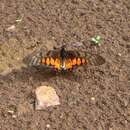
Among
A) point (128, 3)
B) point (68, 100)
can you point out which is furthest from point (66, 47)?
point (128, 3)

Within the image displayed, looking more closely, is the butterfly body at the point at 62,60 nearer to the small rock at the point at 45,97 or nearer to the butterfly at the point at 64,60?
the butterfly at the point at 64,60

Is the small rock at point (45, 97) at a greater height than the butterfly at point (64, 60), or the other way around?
the butterfly at point (64, 60)

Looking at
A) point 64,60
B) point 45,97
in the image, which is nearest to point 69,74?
point 64,60

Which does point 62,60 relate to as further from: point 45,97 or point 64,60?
point 45,97

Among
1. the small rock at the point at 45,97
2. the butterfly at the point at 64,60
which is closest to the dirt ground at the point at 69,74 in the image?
the small rock at the point at 45,97

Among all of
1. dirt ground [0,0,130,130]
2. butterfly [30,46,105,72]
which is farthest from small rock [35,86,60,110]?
butterfly [30,46,105,72]

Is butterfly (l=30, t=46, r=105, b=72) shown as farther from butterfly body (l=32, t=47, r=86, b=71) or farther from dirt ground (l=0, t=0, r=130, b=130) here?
dirt ground (l=0, t=0, r=130, b=130)

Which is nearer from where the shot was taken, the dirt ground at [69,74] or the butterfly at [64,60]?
the dirt ground at [69,74]
